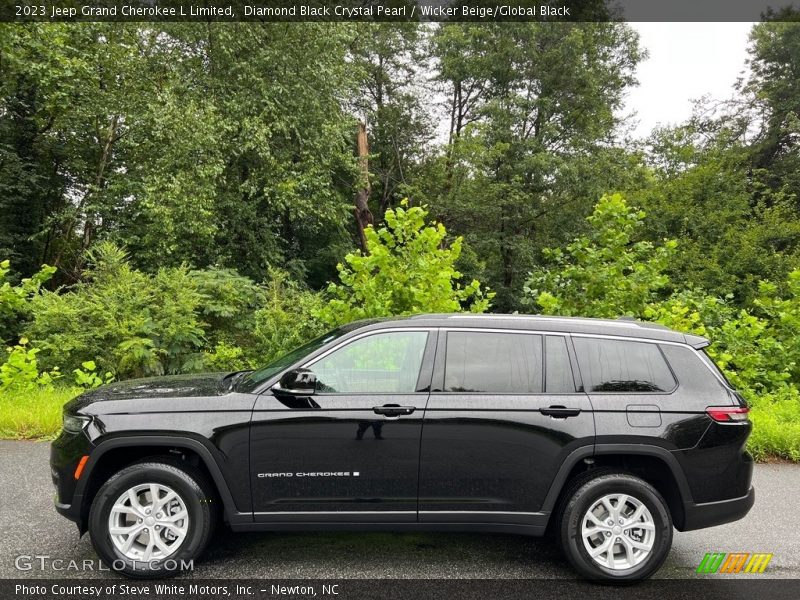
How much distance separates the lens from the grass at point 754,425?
242 inches

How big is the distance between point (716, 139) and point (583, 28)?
7.57m

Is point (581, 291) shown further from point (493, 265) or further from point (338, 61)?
point (493, 265)

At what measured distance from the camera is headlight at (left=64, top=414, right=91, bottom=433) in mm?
3555

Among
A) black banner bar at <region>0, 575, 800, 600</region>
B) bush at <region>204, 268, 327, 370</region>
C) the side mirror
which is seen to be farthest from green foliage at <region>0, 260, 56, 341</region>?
the side mirror

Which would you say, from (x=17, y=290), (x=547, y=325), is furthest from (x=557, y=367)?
(x=17, y=290)

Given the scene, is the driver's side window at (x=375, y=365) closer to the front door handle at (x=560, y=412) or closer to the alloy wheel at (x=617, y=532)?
the front door handle at (x=560, y=412)

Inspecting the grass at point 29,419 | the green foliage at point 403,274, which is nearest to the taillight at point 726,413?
the green foliage at point 403,274

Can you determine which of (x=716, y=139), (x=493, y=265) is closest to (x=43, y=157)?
(x=493, y=265)

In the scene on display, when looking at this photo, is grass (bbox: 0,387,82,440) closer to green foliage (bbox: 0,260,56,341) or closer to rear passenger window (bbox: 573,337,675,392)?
green foliage (bbox: 0,260,56,341)

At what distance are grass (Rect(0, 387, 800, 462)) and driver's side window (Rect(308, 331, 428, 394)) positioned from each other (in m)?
4.35

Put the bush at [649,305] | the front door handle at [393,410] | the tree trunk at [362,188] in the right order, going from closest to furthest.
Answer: the front door handle at [393,410] → the bush at [649,305] → the tree trunk at [362,188]

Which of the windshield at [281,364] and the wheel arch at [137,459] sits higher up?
the windshield at [281,364]

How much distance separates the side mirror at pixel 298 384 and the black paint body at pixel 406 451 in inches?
1.6

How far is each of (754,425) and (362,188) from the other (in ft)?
55.4
